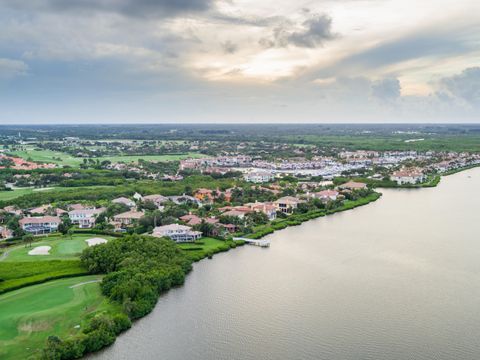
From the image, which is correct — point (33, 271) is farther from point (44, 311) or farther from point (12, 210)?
point (12, 210)

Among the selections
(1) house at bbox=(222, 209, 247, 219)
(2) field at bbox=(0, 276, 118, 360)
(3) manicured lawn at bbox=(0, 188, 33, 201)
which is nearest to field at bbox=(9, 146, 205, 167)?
(3) manicured lawn at bbox=(0, 188, 33, 201)

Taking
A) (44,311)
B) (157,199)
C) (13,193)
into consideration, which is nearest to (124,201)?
(157,199)

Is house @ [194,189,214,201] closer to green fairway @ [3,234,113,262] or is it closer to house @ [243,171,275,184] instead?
house @ [243,171,275,184]

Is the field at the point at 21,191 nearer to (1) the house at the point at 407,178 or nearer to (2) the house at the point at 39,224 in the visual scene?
(2) the house at the point at 39,224

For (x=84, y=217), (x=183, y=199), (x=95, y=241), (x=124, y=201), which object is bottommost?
(x=95, y=241)

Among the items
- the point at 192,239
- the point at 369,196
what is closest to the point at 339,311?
the point at 192,239

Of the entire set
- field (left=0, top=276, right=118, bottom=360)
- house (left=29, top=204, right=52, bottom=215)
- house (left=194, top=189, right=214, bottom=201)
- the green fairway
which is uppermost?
house (left=194, top=189, right=214, bottom=201)
